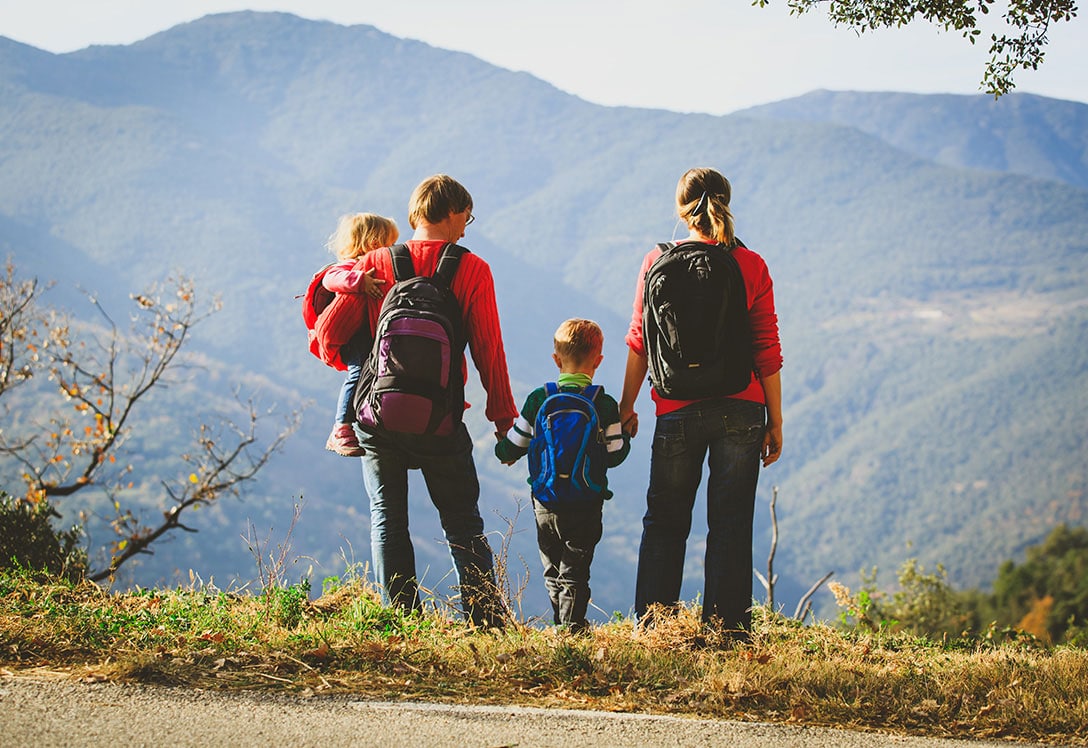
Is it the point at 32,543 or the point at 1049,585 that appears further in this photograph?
the point at 1049,585

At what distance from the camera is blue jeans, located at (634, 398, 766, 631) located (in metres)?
4.11

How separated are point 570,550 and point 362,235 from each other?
1.63 m

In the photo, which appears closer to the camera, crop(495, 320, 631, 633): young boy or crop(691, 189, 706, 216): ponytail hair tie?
crop(691, 189, 706, 216): ponytail hair tie

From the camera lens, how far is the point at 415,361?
13.1 ft

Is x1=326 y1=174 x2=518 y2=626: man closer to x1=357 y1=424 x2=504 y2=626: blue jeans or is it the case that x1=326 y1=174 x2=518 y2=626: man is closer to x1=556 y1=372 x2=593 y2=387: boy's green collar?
x1=357 y1=424 x2=504 y2=626: blue jeans

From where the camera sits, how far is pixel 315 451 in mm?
117000

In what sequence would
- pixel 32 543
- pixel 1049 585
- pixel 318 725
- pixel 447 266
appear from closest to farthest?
pixel 318 725, pixel 447 266, pixel 32 543, pixel 1049 585

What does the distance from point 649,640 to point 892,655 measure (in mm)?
1264

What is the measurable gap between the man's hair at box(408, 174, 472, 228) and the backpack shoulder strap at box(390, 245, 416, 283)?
0.12 m

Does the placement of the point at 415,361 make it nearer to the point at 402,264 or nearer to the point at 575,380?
the point at 402,264

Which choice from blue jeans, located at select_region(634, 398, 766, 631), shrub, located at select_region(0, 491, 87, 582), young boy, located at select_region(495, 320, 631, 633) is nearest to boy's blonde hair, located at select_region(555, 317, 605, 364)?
young boy, located at select_region(495, 320, 631, 633)

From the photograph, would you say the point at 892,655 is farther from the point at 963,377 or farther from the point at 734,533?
the point at 963,377

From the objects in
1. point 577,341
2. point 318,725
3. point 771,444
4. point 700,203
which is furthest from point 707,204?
point 318,725

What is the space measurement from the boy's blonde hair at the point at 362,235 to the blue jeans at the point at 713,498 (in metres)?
1.46
